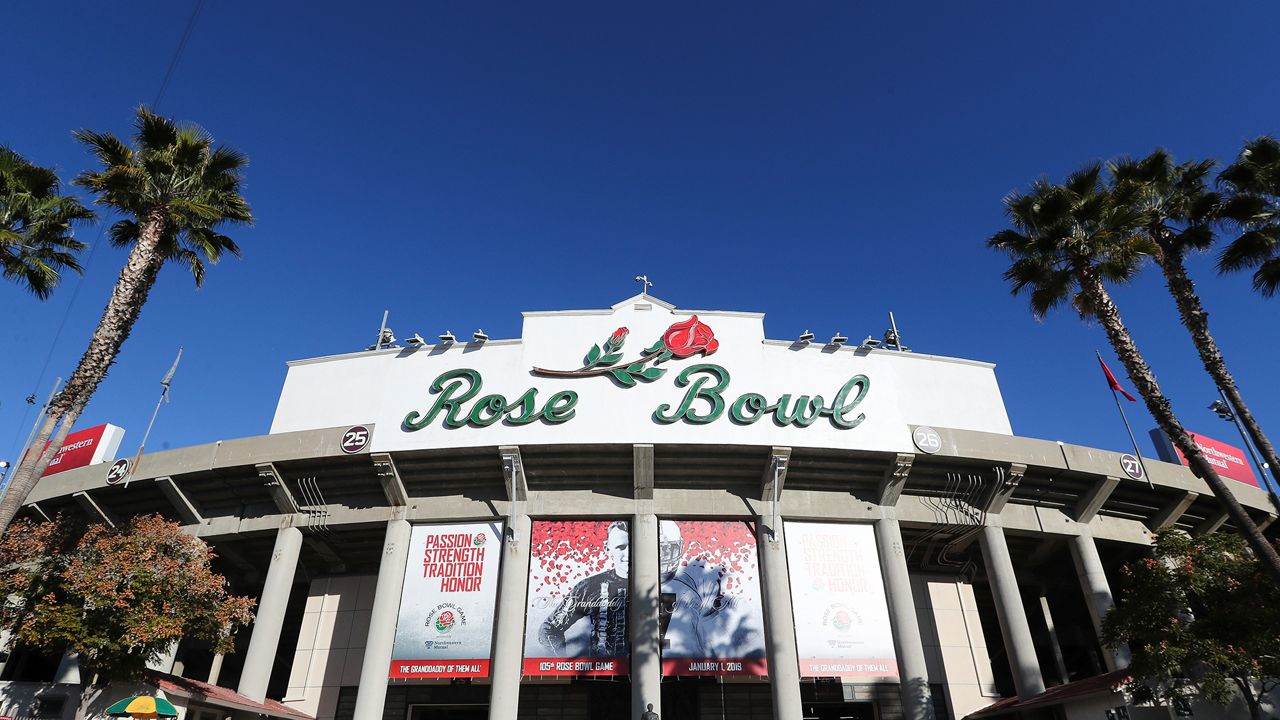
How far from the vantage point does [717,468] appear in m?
26.9

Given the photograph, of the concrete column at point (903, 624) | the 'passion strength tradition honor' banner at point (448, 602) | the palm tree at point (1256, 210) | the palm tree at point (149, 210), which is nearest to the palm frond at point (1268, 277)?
the palm tree at point (1256, 210)

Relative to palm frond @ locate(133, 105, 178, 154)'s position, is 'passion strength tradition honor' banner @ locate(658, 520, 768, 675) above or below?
below

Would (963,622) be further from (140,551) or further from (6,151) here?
(6,151)

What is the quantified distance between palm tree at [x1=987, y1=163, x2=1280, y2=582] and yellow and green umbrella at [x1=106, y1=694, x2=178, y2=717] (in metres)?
28.5

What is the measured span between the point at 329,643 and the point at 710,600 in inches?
704

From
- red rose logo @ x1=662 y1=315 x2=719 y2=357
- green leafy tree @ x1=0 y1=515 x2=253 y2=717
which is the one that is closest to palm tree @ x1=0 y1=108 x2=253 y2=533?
green leafy tree @ x1=0 y1=515 x2=253 y2=717

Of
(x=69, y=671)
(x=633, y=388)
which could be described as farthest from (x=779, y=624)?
(x=69, y=671)

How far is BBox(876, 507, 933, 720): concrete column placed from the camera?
77.0ft

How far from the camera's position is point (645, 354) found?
2827 cm

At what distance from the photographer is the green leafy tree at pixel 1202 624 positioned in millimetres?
17312

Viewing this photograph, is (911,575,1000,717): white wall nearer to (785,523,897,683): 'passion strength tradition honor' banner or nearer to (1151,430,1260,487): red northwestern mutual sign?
(785,523,897,683): 'passion strength tradition honor' banner

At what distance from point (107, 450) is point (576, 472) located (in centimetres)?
2546

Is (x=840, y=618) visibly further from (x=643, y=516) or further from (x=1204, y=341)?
(x=1204, y=341)

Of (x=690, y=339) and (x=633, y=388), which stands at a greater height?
(x=690, y=339)
